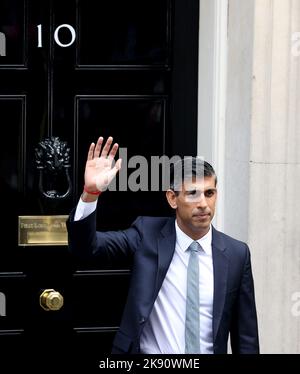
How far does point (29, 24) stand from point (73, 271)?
58.6 inches

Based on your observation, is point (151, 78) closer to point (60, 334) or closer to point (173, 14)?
point (173, 14)

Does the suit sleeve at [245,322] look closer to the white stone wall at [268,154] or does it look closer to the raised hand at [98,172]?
the raised hand at [98,172]

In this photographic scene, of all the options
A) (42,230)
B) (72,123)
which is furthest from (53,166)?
(42,230)

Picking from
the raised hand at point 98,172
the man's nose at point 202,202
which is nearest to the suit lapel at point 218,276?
the man's nose at point 202,202

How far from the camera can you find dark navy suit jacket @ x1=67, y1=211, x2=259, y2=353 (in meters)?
3.79

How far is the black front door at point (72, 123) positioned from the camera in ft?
17.1

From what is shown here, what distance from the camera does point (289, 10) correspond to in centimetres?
495

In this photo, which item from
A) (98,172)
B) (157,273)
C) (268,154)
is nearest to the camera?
(98,172)

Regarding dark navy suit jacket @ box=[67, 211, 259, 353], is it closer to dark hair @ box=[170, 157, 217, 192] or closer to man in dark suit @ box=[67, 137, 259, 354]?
man in dark suit @ box=[67, 137, 259, 354]

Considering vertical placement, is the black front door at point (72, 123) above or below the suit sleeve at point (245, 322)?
above

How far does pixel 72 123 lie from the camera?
17.3 feet

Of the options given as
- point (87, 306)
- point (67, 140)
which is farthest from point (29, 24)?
point (87, 306)

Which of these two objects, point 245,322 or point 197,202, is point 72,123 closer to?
point 197,202

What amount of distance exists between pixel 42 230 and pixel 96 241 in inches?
57.4
